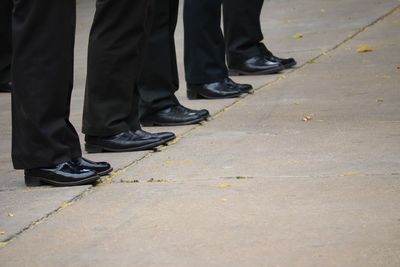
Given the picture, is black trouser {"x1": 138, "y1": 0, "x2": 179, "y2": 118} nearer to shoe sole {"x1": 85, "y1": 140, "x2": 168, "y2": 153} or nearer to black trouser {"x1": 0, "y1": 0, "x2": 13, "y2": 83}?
shoe sole {"x1": 85, "y1": 140, "x2": 168, "y2": 153}

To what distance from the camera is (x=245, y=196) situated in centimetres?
488

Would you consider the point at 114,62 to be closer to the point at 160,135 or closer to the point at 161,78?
the point at 160,135

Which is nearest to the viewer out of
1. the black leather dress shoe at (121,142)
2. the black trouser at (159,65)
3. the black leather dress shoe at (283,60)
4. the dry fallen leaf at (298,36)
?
the black leather dress shoe at (121,142)

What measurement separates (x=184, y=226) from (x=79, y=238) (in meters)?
0.41

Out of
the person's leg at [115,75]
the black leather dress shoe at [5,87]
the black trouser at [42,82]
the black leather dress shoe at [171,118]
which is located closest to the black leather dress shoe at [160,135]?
the person's leg at [115,75]

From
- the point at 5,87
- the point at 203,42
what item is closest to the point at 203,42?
the point at 203,42

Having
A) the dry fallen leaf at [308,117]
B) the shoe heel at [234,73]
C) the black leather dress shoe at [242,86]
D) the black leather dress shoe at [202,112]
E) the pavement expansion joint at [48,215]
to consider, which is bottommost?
the shoe heel at [234,73]

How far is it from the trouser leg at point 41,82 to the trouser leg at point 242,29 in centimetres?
378

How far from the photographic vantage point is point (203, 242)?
4.18m

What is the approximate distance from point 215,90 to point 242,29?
1.20m

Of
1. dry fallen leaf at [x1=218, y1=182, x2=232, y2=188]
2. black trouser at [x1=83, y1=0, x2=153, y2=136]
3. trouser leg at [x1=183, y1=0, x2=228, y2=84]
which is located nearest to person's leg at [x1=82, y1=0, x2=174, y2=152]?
black trouser at [x1=83, y1=0, x2=153, y2=136]

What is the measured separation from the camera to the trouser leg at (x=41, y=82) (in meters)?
5.11

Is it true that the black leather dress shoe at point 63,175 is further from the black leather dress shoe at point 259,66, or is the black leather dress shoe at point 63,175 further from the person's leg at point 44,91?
the black leather dress shoe at point 259,66

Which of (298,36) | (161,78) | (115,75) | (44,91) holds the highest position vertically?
(44,91)
